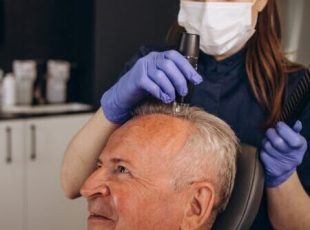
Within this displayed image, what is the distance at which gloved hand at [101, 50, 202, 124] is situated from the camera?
943mm

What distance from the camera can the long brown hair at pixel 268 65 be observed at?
1216 mm

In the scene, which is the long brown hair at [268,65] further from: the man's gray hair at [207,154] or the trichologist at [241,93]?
the man's gray hair at [207,154]

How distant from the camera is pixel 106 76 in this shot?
8.85 feet

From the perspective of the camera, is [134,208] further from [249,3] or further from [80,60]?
[80,60]

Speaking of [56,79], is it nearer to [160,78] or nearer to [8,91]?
[8,91]

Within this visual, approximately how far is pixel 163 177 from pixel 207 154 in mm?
110

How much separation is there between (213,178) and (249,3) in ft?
1.72

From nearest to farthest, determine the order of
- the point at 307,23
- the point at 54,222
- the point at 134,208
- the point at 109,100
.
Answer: the point at 134,208
the point at 109,100
the point at 54,222
the point at 307,23

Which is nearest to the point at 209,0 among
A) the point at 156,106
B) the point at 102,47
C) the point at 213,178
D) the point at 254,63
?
the point at 254,63

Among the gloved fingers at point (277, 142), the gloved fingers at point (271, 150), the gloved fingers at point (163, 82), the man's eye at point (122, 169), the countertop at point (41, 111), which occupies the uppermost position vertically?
the gloved fingers at point (163, 82)

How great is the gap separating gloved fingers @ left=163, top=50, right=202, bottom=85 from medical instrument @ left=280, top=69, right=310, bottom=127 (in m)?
0.23

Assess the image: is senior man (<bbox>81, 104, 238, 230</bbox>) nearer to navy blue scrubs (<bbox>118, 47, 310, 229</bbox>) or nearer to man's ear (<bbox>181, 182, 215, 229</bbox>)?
man's ear (<bbox>181, 182, 215, 229</bbox>)

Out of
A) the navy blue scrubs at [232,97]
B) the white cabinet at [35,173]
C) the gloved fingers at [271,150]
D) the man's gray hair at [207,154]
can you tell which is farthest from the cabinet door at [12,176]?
the gloved fingers at [271,150]

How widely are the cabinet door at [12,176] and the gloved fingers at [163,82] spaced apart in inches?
59.8
